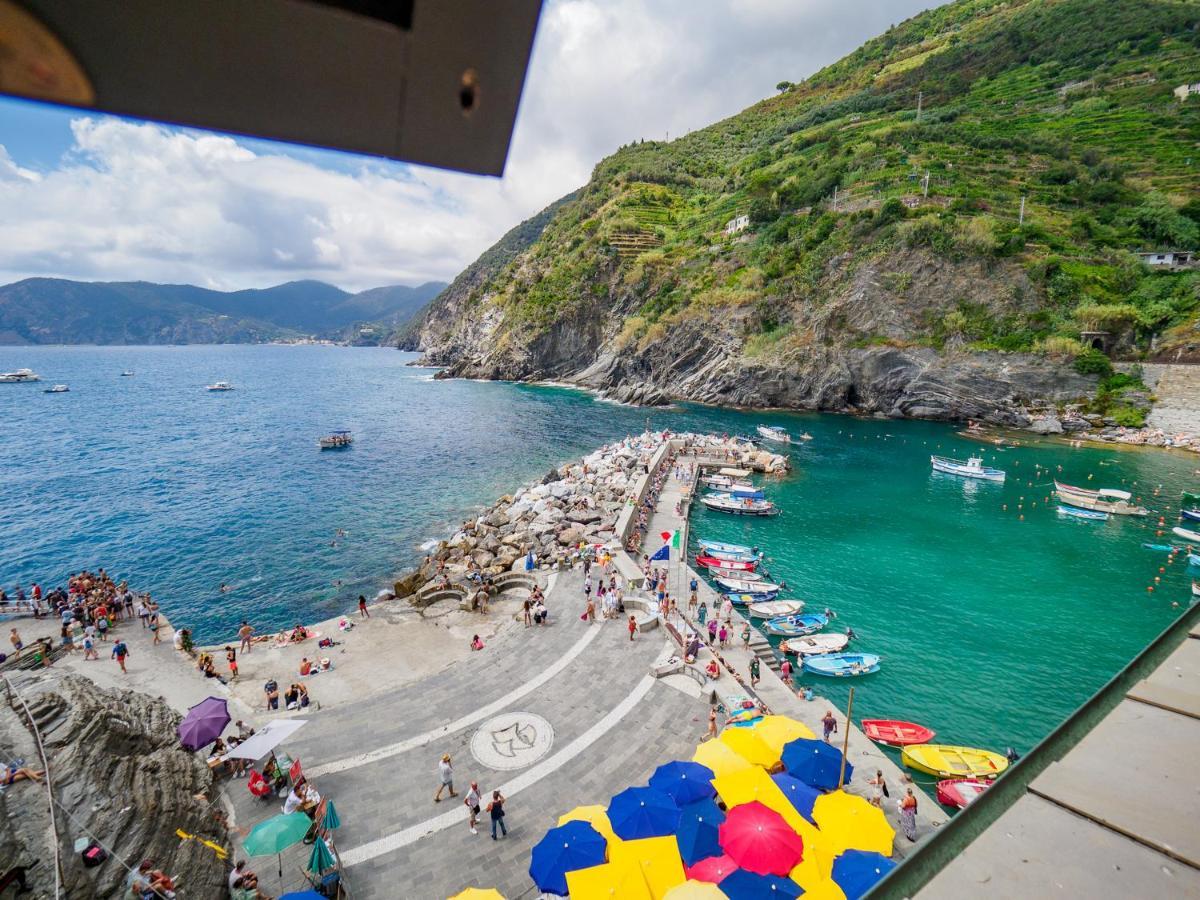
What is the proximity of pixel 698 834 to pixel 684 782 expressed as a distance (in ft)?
3.15

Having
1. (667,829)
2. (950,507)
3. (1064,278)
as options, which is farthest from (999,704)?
(1064,278)

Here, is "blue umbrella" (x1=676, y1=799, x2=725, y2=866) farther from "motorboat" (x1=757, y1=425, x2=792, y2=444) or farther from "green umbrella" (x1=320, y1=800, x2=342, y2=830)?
"motorboat" (x1=757, y1=425, x2=792, y2=444)

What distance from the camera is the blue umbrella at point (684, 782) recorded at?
10.1 metres

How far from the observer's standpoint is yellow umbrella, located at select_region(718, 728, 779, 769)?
37.0 feet

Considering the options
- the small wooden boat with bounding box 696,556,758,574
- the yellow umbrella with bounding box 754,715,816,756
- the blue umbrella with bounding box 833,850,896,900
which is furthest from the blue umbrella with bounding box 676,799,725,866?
the small wooden boat with bounding box 696,556,758,574

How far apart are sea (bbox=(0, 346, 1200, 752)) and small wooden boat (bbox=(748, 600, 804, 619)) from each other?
192 cm

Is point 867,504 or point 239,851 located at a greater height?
point 867,504

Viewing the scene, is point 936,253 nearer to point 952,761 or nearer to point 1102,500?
point 1102,500

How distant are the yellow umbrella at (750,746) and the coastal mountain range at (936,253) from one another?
5959 cm

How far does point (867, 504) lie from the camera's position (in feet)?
116

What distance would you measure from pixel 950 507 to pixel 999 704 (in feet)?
68.4

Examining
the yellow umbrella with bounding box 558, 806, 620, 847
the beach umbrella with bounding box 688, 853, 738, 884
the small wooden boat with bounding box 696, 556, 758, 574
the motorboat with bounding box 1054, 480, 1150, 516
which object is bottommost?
the small wooden boat with bounding box 696, 556, 758, 574

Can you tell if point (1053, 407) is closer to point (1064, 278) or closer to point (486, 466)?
point (1064, 278)

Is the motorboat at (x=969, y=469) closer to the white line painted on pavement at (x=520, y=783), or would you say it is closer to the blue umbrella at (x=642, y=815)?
the white line painted on pavement at (x=520, y=783)
